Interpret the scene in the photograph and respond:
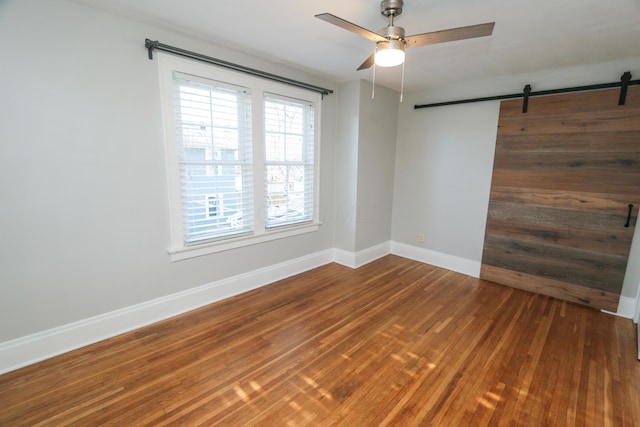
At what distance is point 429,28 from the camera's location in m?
2.19

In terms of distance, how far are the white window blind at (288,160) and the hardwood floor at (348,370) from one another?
3.68 feet

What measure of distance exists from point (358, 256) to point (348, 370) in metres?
2.13

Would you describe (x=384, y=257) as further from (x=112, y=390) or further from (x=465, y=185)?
(x=112, y=390)

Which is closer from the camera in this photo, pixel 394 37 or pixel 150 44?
pixel 394 37

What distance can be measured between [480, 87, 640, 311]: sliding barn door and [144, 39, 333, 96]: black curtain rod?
2.33 metres

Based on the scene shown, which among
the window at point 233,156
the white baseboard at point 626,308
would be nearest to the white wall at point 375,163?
the window at point 233,156

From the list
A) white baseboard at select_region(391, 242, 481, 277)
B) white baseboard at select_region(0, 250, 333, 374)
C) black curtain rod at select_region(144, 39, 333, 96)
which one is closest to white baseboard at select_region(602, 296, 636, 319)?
white baseboard at select_region(391, 242, 481, 277)

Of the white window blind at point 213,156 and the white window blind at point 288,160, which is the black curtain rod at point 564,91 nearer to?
the white window blind at point 288,160

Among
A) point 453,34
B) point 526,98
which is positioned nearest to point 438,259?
point 526,98

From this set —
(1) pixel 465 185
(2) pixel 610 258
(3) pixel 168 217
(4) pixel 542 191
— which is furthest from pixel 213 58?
(2) pixel 610 258

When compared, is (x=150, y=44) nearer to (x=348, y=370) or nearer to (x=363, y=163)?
(x=363, y=163)

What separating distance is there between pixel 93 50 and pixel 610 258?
500 centimetres

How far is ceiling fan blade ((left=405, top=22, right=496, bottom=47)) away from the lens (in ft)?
5.38

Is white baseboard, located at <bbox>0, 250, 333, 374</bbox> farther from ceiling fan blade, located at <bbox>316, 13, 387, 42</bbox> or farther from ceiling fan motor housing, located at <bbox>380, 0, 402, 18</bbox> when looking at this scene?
ceiling fan motor housing, located at <bbox>380, 0, 402, 18</bbox>
